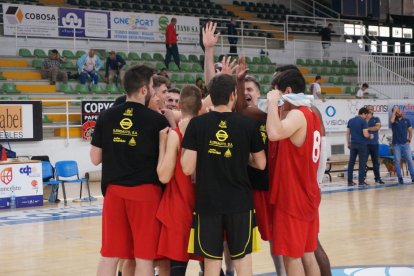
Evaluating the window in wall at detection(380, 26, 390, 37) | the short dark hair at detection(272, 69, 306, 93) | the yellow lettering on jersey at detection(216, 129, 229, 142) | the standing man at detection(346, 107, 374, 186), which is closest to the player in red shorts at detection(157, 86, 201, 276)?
the yellow lettering on jersey at detection(216, 129, 229, 142)

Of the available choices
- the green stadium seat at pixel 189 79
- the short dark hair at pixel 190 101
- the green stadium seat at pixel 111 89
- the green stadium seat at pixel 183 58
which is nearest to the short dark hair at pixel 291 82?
the short dark hair at pixel 190 101

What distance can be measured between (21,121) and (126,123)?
11.4 m

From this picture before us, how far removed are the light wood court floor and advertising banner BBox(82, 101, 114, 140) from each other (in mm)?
4522

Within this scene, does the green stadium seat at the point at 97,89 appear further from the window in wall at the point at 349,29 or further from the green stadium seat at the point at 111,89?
the window in wall at the point at 349,29

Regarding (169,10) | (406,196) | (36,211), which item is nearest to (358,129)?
(406,196)

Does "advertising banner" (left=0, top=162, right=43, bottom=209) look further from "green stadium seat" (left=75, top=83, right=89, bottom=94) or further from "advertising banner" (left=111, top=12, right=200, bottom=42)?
"advertising banner" (left=111, top=12, right=200, bottom=42)

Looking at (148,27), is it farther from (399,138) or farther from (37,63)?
(399,138)

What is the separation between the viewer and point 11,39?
2131 centimetres

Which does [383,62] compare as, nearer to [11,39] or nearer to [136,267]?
[11,39]

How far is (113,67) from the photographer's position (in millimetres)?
21016

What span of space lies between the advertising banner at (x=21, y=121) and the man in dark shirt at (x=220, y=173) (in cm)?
1134

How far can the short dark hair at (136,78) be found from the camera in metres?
5.30

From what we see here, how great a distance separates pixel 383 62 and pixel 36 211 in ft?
57.0

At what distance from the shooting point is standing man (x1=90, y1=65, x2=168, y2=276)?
526 cm
